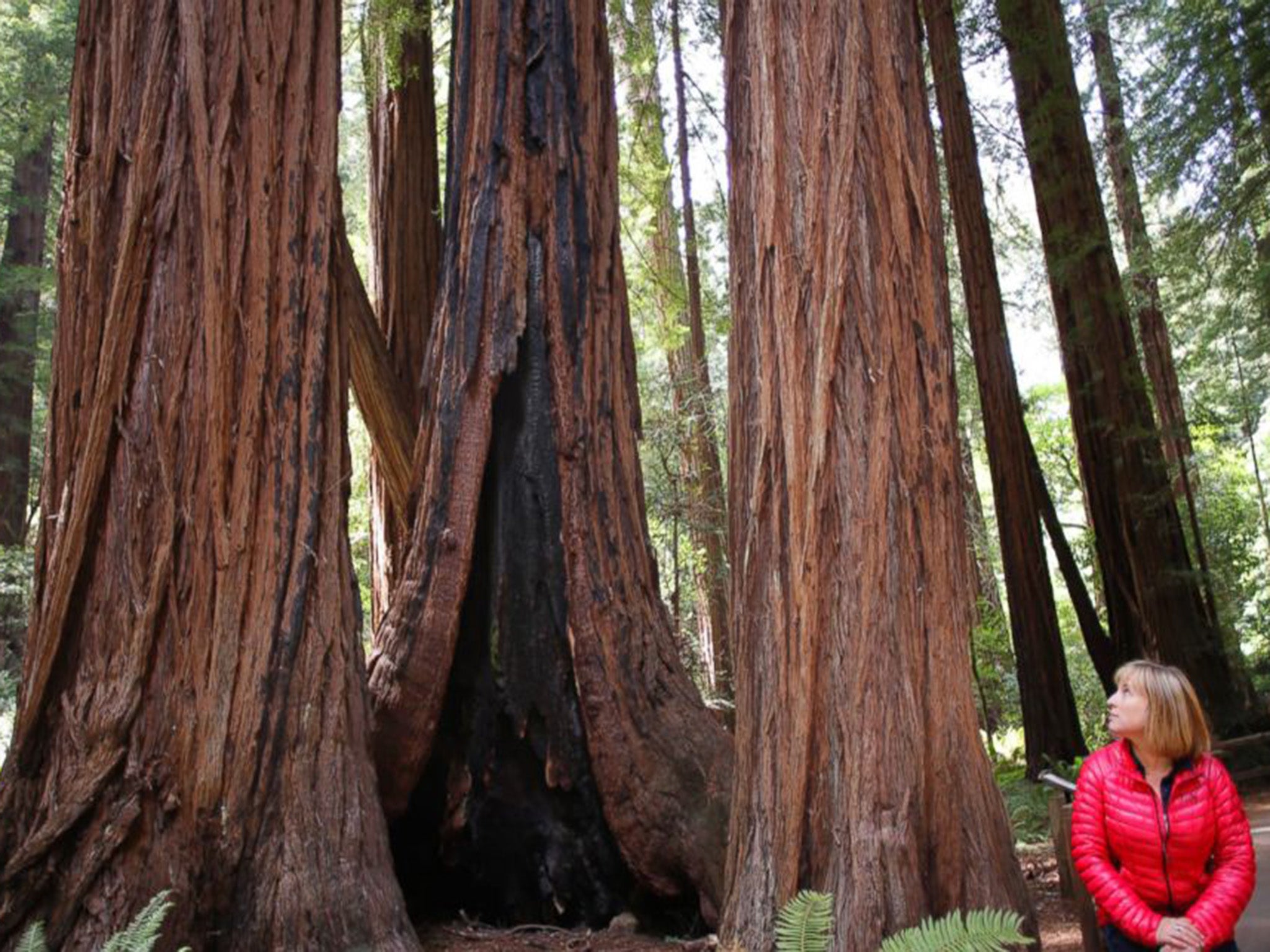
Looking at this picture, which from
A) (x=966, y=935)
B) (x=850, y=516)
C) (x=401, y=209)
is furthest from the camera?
(x=401, y=209)

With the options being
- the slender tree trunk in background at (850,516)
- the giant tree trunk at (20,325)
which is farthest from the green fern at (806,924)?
the giant tree trunk at (20,325)

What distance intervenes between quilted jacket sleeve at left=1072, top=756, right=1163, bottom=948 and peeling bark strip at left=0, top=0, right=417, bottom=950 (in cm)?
239

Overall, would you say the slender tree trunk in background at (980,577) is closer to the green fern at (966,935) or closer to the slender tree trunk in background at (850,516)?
the slender tree trunk in background at (850,516)

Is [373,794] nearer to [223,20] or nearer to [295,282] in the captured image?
[295,282]

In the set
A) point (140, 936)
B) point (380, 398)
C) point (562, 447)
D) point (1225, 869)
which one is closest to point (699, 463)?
point (380, 398)

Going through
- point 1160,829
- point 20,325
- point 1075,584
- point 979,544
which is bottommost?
point 1160,829

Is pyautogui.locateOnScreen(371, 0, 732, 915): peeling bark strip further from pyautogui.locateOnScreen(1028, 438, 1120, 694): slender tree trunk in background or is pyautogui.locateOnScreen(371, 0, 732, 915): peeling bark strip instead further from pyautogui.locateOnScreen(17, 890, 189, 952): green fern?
pyautogui.locateOnScreen(1028, 438, 1120, 694): slender tree trunk in background

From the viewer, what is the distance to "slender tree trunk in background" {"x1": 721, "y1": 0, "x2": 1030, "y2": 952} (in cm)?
358

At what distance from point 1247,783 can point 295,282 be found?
7.77 m

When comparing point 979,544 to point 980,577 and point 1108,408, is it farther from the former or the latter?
point 1108,408

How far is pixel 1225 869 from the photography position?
3162 mm

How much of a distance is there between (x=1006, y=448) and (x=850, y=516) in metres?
6.94

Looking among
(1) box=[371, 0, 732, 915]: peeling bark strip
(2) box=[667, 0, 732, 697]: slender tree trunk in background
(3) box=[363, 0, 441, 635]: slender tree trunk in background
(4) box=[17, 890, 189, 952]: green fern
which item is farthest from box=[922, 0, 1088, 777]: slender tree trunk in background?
(4) box=[17, 890, 189, 952]: green fern

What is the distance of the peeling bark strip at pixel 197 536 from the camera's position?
4.06m
